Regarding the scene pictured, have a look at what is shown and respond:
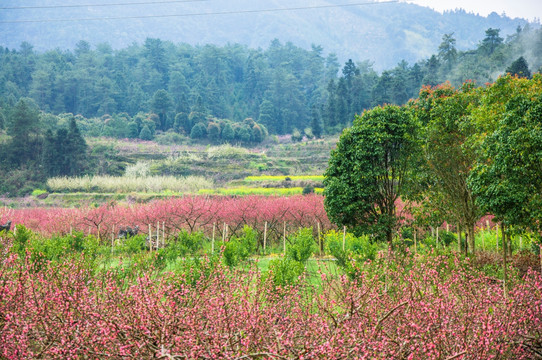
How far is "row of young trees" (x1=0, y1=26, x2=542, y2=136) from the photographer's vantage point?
54375mm

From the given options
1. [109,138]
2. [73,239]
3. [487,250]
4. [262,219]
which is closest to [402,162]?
[487,250]

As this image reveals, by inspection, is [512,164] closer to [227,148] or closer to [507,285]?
[507,285]

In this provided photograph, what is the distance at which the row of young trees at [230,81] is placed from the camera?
5438cm

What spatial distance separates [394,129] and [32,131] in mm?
34765

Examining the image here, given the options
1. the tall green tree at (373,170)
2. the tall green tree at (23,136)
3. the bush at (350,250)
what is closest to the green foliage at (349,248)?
the bush at (350,250)

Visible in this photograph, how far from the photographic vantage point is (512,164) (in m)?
8.75

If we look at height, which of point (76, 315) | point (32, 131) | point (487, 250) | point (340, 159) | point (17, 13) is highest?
point (17, 13)

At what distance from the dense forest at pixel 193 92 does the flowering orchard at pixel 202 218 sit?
63.9 ft

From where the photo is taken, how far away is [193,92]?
66.1 meters

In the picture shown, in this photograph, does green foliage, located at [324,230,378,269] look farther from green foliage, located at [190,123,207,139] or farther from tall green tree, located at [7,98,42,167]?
green foliage, located at [190,123,207,139]

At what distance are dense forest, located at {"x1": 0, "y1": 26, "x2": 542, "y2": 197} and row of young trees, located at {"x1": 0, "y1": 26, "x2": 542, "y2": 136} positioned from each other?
5.9 inches

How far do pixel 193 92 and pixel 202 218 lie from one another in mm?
49331

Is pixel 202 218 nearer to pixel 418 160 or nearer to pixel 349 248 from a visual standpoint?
pixel 349 248

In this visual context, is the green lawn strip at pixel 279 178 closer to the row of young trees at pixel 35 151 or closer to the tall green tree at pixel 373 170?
the row of young trees at pixel 35 151
